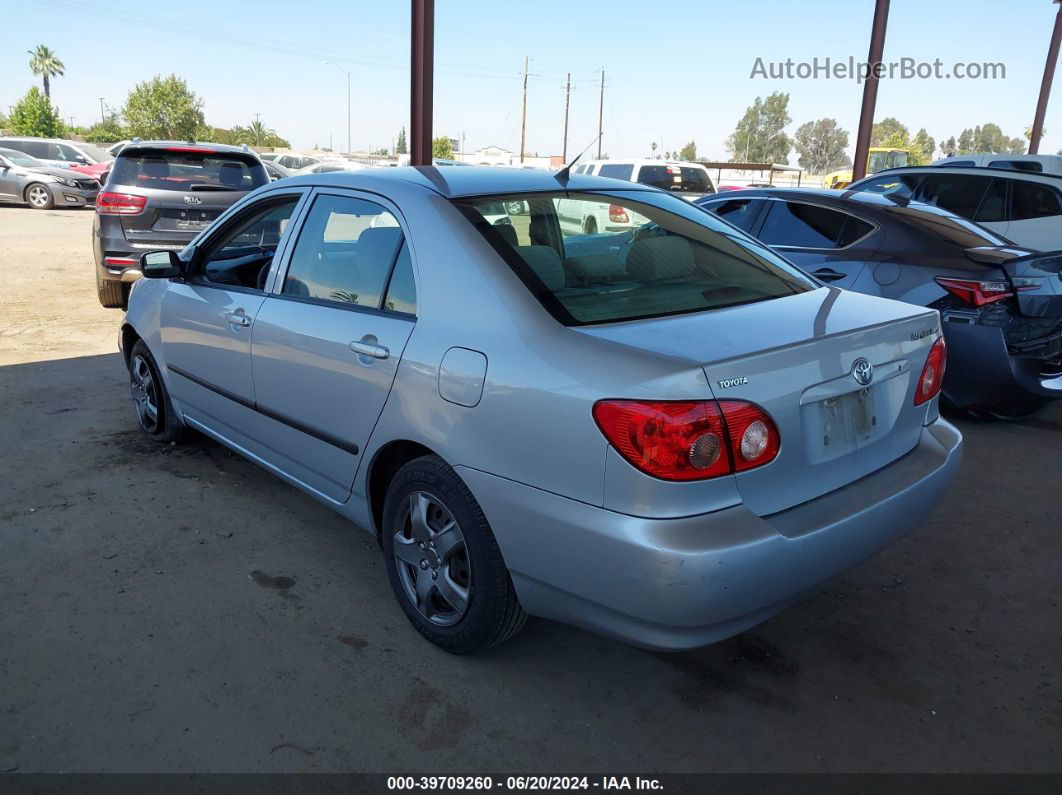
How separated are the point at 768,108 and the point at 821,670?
422 feet

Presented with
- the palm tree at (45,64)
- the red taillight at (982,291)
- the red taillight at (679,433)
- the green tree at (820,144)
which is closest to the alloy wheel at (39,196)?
the red taillight at (982,291)

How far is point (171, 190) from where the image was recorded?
8031 mm

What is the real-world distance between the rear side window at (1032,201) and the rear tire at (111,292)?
9.26 meters

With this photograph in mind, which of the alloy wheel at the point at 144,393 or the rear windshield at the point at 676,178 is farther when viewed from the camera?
the rear windshield at the point at 676,178

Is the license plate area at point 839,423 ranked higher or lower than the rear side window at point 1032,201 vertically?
lower

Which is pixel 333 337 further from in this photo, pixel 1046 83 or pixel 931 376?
pixel 1046 83

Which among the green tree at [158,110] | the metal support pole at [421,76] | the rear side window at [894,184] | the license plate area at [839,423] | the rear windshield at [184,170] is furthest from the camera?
the green tree at [158,110]

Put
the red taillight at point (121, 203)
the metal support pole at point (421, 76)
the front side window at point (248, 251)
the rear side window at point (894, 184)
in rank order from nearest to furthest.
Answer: the front side window at point (248, 251)
the red taillight at point (121, 203)
the metal support pole at point (421, 76)
the rear side window at point (894, 184)

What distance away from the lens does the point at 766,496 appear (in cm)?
229

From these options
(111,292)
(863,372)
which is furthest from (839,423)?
(111,292)

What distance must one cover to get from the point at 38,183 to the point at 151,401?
20531 mm

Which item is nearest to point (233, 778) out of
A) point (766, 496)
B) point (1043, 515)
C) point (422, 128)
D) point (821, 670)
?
point (766, 496)

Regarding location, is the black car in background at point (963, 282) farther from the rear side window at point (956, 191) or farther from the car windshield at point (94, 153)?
the car windshield at point (94, 153)

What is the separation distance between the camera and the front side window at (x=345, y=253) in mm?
3057
